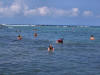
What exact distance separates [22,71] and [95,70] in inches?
436

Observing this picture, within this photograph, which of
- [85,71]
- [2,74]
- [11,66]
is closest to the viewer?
[2,74]

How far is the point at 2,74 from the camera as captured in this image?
28500mm

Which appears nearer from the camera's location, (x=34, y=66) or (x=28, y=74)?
(x=28, y=74)

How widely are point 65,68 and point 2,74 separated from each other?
9.98m

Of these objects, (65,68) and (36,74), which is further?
(65,68)

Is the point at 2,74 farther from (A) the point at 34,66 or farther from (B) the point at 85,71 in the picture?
(B) the point at 85,71

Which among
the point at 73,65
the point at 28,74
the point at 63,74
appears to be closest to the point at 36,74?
the point at 28,74

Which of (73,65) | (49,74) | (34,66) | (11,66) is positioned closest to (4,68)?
(11,66)

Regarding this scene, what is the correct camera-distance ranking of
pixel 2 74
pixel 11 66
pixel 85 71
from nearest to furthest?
pixel 2 74, pixel 85 71, pixel 11 66

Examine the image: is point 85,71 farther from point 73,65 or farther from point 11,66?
point 11,66

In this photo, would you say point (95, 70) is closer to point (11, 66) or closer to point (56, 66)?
point (56, 66)

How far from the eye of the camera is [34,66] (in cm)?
3369

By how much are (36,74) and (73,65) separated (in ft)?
27.8

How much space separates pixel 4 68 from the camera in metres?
31.8
